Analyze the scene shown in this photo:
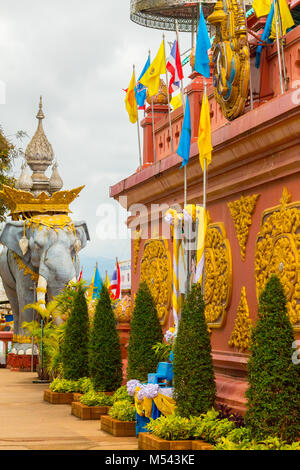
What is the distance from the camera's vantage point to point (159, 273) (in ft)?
45.0

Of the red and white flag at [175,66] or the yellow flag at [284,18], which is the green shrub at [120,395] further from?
the yellow flag at [284,18]

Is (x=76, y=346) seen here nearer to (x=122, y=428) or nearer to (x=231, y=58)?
(x=122, y=428)

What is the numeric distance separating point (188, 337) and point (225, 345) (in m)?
1.96

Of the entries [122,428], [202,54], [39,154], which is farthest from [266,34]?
[39,154]

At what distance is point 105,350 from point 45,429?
1500 mm

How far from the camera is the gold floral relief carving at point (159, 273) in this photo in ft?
43.8

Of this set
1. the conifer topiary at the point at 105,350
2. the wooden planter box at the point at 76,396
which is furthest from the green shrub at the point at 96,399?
the wooden planter box at the point at 76,396

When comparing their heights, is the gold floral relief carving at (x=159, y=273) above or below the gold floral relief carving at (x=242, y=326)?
above

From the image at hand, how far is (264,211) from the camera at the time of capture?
9.75 meters

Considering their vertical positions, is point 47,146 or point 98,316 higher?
point 47,146

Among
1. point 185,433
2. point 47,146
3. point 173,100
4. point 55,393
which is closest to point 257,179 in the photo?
point 185,433

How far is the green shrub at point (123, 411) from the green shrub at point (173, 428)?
1758mm
